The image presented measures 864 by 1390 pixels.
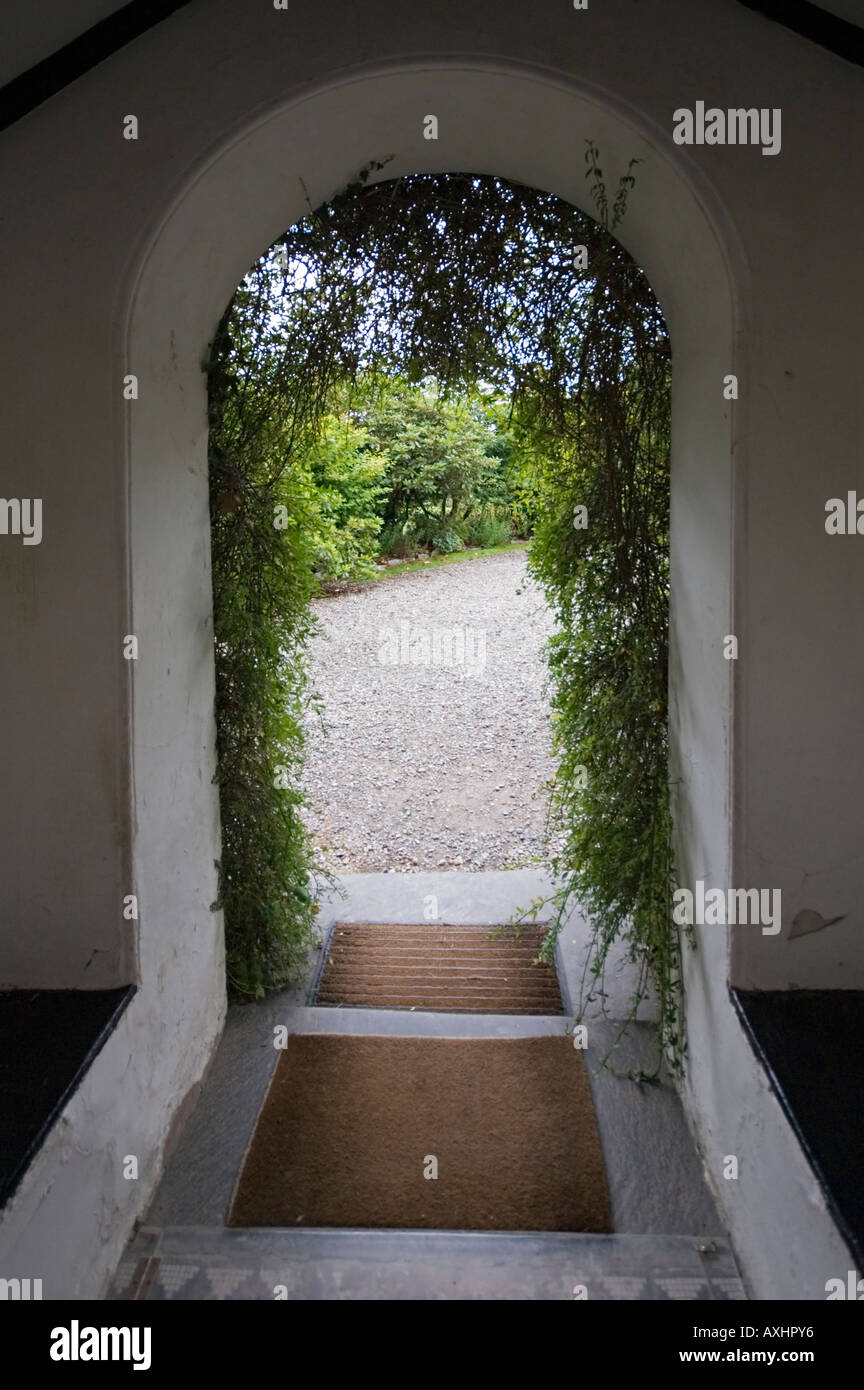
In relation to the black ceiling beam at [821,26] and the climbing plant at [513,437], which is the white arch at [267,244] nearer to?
the climbing plant at [513,437]

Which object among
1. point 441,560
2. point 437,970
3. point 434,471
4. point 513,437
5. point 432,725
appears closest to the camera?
point 513,437

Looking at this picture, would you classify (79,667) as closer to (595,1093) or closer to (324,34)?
(324,34)

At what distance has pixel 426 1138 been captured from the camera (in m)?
2.72

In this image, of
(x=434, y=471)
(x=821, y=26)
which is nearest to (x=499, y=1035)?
(x=821, y=26)

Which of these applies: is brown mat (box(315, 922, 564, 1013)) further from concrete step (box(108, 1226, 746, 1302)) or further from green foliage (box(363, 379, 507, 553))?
green foliage (box(363, 379, 507, 553))

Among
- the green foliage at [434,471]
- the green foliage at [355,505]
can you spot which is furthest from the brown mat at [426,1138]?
the green foliage at [434,471]

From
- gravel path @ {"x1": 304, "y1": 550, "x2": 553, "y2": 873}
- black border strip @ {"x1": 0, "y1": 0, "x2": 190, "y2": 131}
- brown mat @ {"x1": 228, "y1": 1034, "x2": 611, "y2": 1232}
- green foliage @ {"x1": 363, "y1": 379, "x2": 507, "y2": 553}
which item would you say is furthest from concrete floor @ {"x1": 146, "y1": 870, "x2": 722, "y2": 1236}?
green foliage @ {"x1": 363, "y1": 379, "x2": 507, "y2": 553}

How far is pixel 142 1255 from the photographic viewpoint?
2279 mm

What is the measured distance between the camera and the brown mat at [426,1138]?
245 cm

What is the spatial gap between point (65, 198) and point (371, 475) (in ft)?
21.3

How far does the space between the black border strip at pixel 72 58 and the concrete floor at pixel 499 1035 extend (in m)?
2.73

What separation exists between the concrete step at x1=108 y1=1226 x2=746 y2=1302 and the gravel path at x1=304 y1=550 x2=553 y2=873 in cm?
216

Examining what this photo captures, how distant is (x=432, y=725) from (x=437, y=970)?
150 inches

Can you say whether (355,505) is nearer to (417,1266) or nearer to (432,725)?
(432,725)
